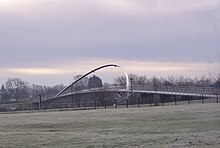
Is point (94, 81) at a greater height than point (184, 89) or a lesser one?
greater

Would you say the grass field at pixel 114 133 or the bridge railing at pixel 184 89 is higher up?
the bridge railing at pixel 184 89

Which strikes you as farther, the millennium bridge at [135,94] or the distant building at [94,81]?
the distant building at [94,81]

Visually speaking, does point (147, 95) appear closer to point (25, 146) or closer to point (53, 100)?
point (53, 100)

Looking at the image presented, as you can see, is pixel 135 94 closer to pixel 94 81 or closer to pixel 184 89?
pixel 184 89

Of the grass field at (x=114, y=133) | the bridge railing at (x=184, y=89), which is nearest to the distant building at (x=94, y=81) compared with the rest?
the bridge railing at (x=184, y=89)

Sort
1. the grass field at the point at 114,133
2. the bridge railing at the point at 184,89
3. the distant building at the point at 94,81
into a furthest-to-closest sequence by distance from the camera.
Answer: the distant building at the point at 94,81
the bridge railing at the point at 184,89
the grass field at the point at 114,133

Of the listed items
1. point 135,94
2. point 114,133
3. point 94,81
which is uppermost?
point 94,81

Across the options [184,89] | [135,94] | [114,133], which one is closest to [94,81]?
[135,94]

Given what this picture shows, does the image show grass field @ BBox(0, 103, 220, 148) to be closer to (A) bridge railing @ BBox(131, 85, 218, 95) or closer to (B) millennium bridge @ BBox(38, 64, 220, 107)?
(B) millennium bridge @ BBox(38, 64, 220, 107)

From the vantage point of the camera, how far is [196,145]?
58.3ft

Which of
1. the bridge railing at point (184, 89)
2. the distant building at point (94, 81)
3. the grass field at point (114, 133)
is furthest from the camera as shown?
the distant building at point (94, 81)

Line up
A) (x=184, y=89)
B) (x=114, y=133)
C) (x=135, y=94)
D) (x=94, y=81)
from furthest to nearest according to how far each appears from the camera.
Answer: (x=94, y=81), (x=135, y=94), (x=184, y=89), (x=114, y=133)

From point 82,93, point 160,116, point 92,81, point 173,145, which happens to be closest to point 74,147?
point 173,145

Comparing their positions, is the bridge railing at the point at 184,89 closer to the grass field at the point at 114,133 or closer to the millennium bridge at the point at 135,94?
the millennium bridge at the point at 135,94
